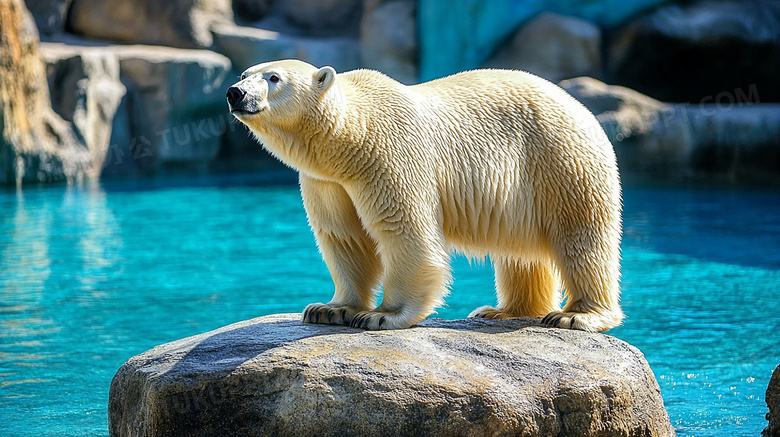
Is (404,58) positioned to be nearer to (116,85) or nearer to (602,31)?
(602,31)

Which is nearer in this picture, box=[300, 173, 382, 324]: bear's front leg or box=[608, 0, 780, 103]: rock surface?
box=[300, 173, 382, 324]: bear's front leg

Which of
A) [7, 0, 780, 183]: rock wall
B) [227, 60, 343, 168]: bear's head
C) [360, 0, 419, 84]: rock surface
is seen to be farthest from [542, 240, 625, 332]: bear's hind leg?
[360, 0, 419, 84]: rock surface

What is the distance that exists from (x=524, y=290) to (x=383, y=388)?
45.7 inches

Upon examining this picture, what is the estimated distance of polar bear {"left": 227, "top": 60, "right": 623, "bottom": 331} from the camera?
283 centimetres

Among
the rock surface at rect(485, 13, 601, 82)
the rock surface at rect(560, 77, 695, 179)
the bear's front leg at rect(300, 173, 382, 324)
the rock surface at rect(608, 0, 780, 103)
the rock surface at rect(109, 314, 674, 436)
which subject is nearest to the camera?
the rock surface at rect(109, 314, 674, 436)

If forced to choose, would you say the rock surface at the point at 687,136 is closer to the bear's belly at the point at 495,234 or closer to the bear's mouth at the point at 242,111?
the bear's belly at the point at 495,234

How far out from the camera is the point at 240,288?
5.96 meters

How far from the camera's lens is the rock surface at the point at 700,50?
1204 cm

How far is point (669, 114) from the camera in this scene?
33.0ft

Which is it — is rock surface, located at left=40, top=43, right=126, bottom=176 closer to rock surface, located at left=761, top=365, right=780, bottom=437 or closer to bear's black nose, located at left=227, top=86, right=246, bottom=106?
bear's black nose, located at left=227, top=86, right=246, bottom=106

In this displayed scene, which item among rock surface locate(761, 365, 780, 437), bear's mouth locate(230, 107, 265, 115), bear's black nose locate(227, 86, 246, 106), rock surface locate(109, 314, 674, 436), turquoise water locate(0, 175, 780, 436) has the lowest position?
turquoise water locate(0, 175, 780, 436)

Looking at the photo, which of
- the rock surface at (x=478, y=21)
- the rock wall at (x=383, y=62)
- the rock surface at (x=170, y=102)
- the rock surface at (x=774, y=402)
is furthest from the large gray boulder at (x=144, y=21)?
the rock surface at (x=774, y=402)

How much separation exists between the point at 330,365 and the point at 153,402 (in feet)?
1.67

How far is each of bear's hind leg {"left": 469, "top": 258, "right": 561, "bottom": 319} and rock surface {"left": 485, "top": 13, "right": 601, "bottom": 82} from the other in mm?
9138
